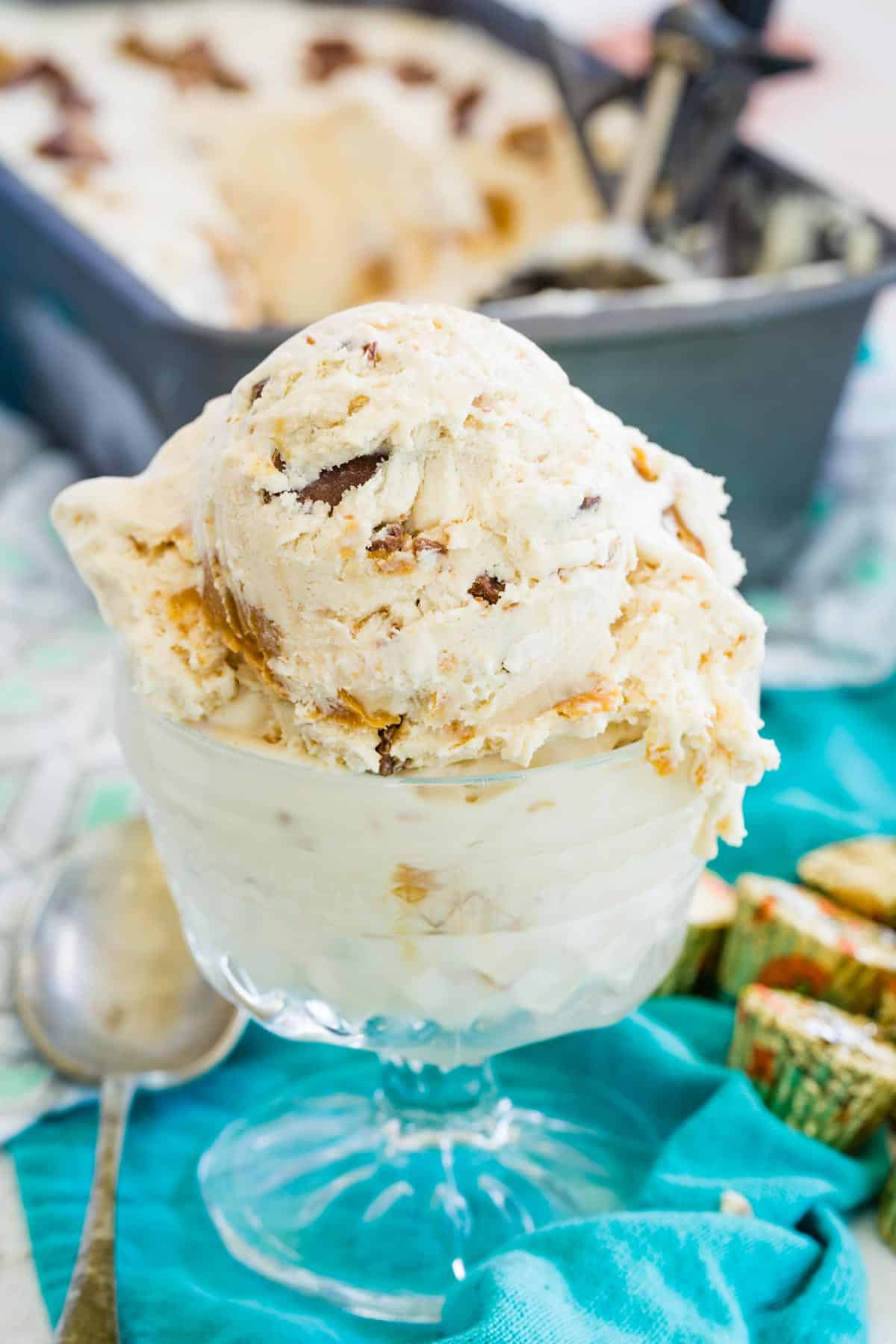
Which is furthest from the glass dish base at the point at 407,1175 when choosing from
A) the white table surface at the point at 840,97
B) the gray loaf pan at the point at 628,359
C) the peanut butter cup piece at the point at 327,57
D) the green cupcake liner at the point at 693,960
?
the white table surface at the point at 840,97

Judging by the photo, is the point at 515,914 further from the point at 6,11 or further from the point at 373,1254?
the point at 6,11

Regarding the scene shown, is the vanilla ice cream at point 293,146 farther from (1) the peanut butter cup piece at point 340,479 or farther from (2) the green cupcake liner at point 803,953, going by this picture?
(1) the peanut butter cup piece at point 340,479

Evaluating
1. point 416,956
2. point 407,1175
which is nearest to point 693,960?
point 407,1175

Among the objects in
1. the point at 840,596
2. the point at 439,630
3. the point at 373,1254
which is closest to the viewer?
the point at 439,630

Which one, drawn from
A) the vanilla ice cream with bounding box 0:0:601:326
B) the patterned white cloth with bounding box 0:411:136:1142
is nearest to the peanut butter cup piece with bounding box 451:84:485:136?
the vanilla ice cream with bounding box 0:0:601:326

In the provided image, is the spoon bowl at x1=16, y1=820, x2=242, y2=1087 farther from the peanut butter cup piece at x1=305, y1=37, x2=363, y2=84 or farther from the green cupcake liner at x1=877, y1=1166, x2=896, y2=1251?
the peanut butter cup piece at x1=305, y1=37, x2=363, y2=84

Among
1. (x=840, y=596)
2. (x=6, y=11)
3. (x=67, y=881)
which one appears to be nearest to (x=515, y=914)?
(x=67, y=881)

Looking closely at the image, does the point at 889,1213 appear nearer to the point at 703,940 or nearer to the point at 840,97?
the point at 703,940
